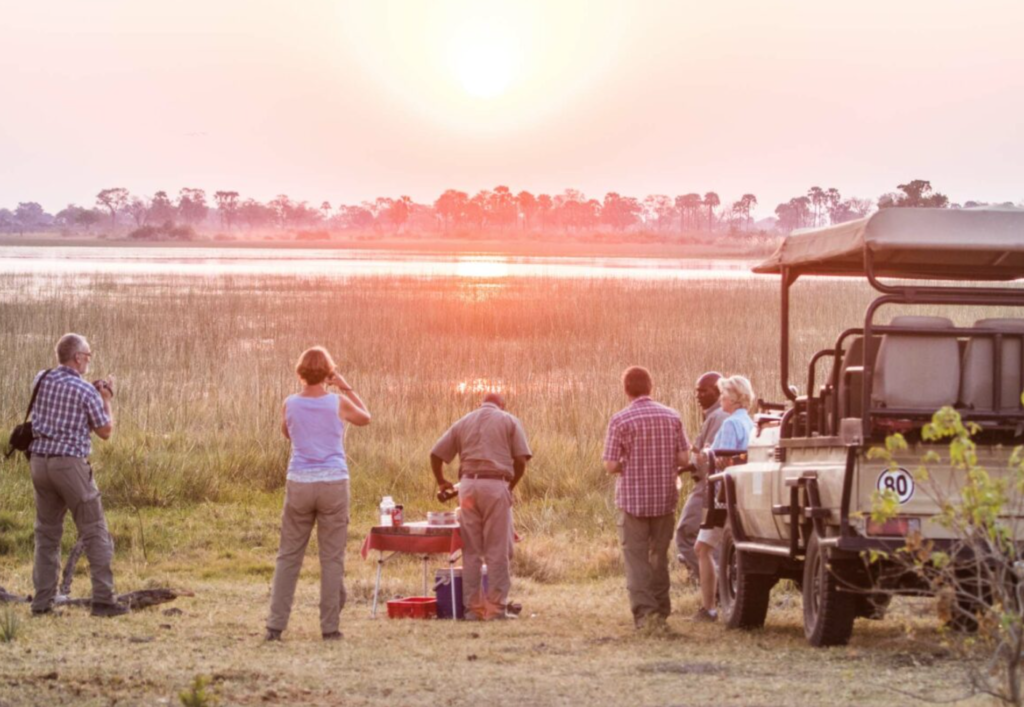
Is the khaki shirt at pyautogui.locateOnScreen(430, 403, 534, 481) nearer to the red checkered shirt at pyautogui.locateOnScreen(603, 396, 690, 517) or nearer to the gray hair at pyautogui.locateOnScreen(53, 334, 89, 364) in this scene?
the red checkered shirt at pyautogui.locateOnScreen(603, 396, 690, 517)

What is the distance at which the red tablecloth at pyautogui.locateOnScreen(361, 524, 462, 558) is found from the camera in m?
11.6

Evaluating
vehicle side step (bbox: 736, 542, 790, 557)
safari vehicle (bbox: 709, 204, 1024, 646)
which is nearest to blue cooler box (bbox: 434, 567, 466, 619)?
vehicle side step (bbox: 736, 542, 790, 557)

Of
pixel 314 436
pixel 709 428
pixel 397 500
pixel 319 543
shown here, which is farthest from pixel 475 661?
pixel 397 500

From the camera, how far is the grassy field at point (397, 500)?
8477mm

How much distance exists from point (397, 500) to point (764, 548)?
8603 millimetres

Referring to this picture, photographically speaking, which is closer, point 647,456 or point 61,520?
point 647,456

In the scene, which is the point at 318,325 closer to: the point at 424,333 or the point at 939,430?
the point at 424,333

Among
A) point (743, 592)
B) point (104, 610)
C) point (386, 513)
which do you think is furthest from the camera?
point (386, 513)

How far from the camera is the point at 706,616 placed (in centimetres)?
1121

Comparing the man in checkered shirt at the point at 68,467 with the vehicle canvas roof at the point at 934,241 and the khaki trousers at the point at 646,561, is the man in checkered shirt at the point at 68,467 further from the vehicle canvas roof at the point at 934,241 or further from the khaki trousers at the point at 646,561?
the vehicle canvas roof at the point at 934,241

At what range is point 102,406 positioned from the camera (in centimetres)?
1105

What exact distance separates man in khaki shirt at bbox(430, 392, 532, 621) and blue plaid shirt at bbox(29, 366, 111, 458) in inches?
91.9

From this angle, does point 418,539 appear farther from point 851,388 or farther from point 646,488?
point 851,388

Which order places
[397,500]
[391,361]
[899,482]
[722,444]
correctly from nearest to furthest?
[899,482], [722,444], [397,500], [391,361]
